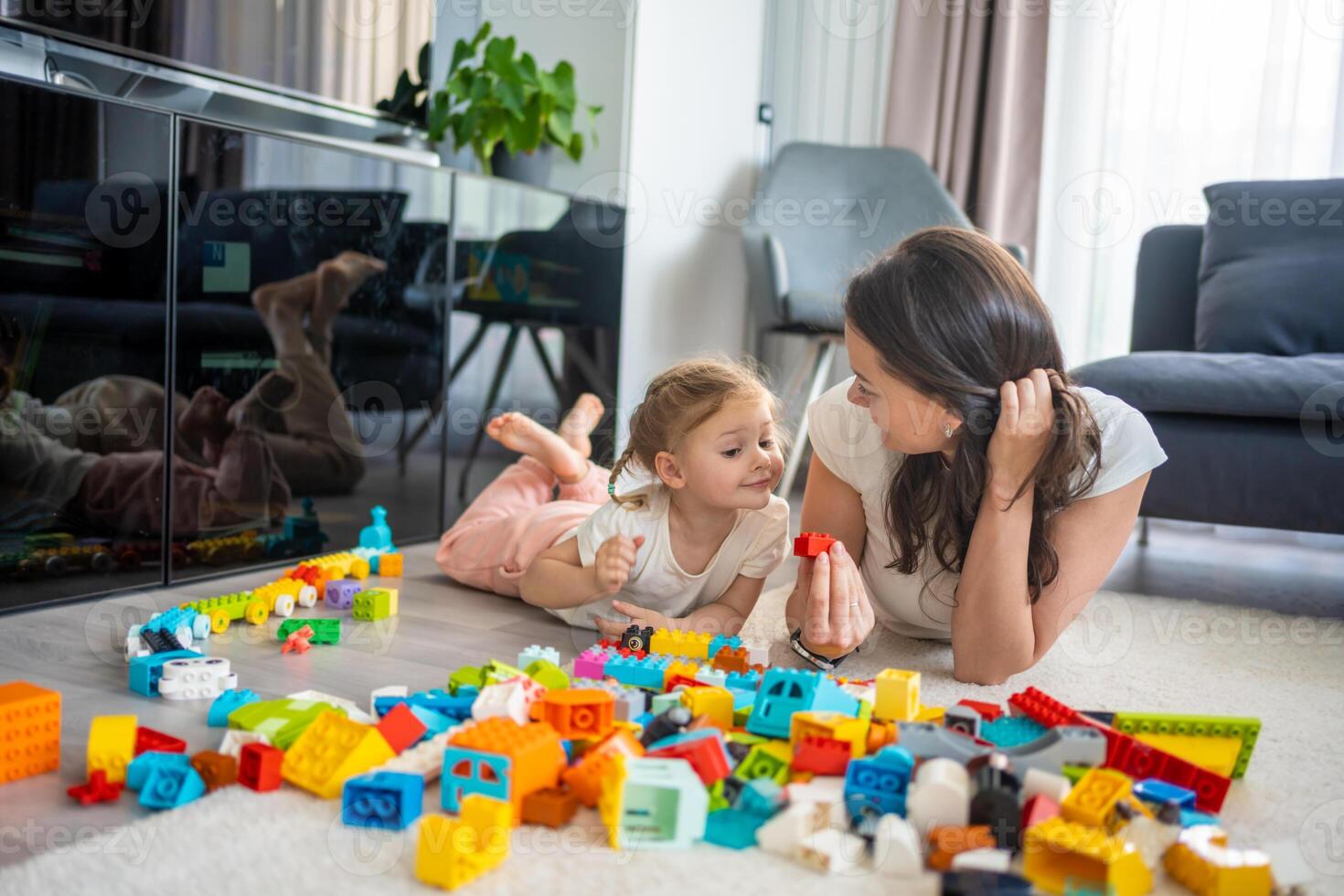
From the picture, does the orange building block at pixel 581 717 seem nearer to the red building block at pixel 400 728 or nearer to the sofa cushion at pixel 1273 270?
the red building block at pixel 400 728

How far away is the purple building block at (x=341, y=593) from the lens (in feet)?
5.35

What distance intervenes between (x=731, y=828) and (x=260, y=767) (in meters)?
0.39

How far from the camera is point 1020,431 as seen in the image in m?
1.18

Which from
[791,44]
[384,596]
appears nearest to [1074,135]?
[791,44]

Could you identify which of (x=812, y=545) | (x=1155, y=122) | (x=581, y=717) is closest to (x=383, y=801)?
(x=581, y=717)

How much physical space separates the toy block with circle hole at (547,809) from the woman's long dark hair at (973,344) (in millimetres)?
583

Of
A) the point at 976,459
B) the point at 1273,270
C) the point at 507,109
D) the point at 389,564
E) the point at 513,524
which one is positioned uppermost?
the point at 507,109

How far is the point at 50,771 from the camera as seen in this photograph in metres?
0.97

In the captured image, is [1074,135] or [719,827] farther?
[1074,135]

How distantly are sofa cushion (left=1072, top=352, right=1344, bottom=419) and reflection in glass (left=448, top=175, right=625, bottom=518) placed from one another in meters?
1.09

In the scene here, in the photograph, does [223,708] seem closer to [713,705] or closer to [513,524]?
[713,705]

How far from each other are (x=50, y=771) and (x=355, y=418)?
3.58 ft

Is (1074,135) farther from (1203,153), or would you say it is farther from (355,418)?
(355,418)

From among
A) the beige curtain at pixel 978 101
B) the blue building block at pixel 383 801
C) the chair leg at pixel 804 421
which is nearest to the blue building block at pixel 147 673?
the blue building block at pixel 383 801
